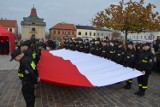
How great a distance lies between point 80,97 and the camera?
598 centimetres

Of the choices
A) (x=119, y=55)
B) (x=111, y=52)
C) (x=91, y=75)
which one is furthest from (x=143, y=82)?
(x=111, y=52)

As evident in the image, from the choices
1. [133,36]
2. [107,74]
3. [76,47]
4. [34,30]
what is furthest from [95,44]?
[34,30]

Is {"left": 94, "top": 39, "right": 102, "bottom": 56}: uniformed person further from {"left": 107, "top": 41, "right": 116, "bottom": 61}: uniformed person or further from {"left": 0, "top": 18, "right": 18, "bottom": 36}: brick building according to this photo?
{"left": 0, "top": 18, "right": 18, "bottom": 36}: brick building

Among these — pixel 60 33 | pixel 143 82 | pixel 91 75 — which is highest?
pixel 60 33

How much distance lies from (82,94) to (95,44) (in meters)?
5.23

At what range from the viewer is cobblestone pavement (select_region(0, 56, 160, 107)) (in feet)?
17.7

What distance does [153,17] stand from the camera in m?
14.6

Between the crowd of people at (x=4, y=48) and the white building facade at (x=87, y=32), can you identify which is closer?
the crowd of people at (x=4, y=48)

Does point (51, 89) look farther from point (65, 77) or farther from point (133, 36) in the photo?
point (133, 36)

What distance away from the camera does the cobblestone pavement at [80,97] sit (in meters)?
5.39

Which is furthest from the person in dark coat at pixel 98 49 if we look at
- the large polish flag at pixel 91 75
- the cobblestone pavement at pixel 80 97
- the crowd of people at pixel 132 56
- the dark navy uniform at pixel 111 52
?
the cobblestone pavement at pixel 80 97

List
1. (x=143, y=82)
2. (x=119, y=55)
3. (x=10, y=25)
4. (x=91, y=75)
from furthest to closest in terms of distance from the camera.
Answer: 1. (x=10, y=25)
2. (x=119, y=55)
3. (x=91, y=75)
4. (x=143, y=82)

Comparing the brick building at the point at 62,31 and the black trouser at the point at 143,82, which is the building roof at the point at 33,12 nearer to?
the brick building at the point at 62,31

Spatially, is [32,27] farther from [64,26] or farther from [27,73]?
[27,73]
